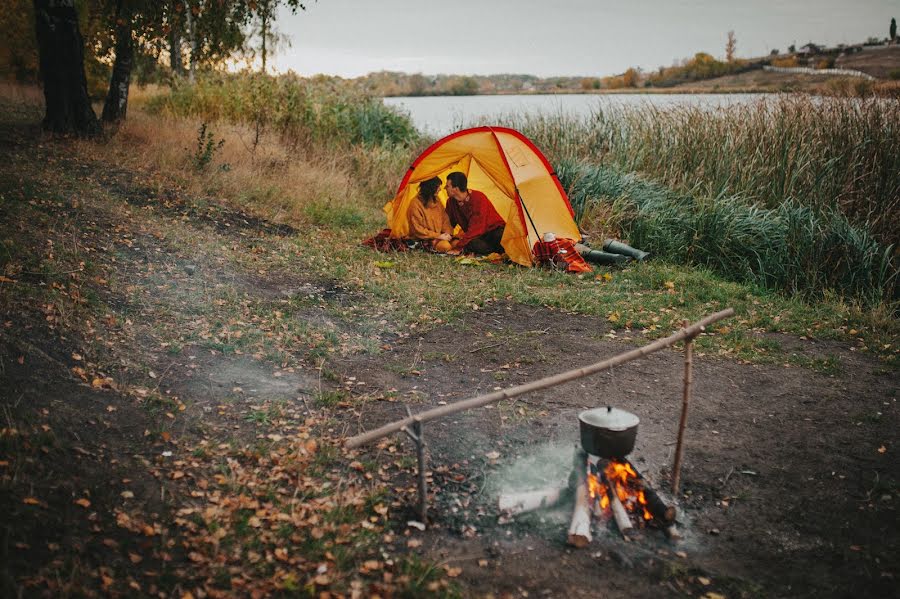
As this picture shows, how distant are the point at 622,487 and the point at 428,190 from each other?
6603mm

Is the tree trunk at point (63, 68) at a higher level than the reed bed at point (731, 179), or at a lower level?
higher

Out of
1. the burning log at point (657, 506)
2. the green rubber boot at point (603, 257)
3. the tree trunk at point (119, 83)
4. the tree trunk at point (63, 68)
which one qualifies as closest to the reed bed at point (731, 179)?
the green rubber boot at point (603, 257)

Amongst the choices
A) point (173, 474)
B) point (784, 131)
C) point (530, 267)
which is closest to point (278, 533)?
point (173, 474)

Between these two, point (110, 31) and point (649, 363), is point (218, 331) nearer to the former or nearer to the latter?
point (649, 363)

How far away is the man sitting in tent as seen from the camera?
8953 mm

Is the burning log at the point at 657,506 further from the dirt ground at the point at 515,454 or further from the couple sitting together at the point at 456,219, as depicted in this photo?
the couple sitting together at the point at 456,219

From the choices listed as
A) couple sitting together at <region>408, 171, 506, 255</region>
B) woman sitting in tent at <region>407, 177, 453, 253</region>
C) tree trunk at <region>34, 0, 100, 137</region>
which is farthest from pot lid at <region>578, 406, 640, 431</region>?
tree trunk at <region>34, 0, 100, 137</region>

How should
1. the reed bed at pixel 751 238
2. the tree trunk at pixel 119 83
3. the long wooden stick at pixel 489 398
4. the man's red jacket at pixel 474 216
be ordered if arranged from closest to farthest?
the long wooden stick at pixel 489 398
the reed bed at pixel 751 238
the man's red jacket at pixel 474 216
the tree trunk at pixel 119 83

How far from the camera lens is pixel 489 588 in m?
2.83

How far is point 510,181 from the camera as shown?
867 cm

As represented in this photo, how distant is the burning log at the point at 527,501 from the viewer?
333 centimetres

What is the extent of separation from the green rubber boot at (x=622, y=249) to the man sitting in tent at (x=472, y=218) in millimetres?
1507

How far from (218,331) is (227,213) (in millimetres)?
4019

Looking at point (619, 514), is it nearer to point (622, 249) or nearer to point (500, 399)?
point (500, 399)
